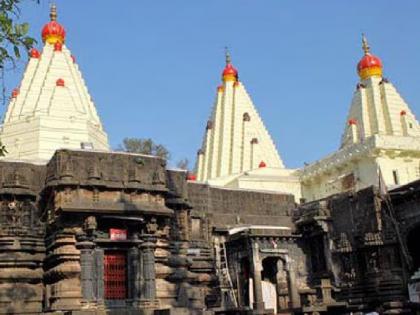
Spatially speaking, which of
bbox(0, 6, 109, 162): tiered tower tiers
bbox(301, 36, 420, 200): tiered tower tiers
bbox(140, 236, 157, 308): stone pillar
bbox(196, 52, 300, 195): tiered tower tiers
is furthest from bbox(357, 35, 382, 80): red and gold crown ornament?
bbox(140, 236, 157, 308): stone pillar

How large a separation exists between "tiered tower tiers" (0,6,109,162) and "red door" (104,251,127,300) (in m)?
13.0

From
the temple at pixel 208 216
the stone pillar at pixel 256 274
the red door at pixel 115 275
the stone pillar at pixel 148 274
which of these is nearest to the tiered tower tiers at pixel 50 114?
the temple at pixel 208 216

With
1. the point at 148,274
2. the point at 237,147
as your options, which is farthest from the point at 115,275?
the point at 237,147

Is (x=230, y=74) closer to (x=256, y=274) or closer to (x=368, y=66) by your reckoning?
(x=368, y=66)

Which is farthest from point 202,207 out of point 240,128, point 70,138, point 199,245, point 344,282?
point 240,128

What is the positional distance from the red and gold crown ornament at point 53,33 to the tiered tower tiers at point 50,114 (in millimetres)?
1421

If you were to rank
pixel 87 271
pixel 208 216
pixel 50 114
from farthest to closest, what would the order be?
pixel 50 114 < pixel 208 216 < pixel 87 271

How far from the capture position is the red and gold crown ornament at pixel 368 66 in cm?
3828

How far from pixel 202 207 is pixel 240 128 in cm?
1620

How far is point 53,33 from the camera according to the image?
36281 mm

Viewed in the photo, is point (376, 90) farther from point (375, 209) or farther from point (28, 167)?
point (28, 167)

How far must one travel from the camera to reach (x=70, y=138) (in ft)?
101

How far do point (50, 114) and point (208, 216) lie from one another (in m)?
12.2

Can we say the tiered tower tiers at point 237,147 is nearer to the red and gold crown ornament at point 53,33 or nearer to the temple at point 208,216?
the temple at point 208,216
